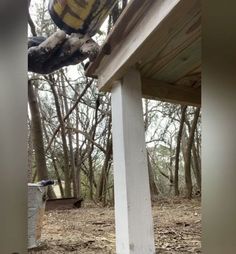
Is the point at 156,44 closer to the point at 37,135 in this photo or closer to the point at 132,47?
the point at 132,47

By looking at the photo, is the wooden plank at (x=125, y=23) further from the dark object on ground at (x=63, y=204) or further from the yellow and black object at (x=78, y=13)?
the dark object on ground at (x=63, y=204)

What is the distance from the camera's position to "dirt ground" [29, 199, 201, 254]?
1540mm

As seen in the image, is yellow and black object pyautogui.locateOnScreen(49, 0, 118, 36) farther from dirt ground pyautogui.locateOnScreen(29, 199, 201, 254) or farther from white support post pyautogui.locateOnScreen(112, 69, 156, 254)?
dirt ground pyautogui.locateOnScreen(29, 199, 201, 254)

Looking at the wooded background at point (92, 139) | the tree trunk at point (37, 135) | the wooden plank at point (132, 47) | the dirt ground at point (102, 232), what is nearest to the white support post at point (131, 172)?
the wooden plank at point (132, 47)

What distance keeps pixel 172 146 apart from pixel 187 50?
3578 mm

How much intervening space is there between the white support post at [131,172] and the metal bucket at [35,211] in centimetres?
50

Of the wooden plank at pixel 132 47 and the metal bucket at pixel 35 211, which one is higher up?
the wooden plank at pixel 132 47

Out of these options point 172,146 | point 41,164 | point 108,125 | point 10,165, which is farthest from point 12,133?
point 172,146

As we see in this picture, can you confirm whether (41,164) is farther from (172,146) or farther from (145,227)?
(172,146)

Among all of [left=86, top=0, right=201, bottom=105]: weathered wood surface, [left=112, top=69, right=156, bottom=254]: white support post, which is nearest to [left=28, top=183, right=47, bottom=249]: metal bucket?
[left=112, top=69, right=156, bottom=254]: white support post

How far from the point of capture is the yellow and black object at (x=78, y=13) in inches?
30.9

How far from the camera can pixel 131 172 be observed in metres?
1.29

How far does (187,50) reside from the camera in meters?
1.21

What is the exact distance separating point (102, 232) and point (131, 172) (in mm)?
770
